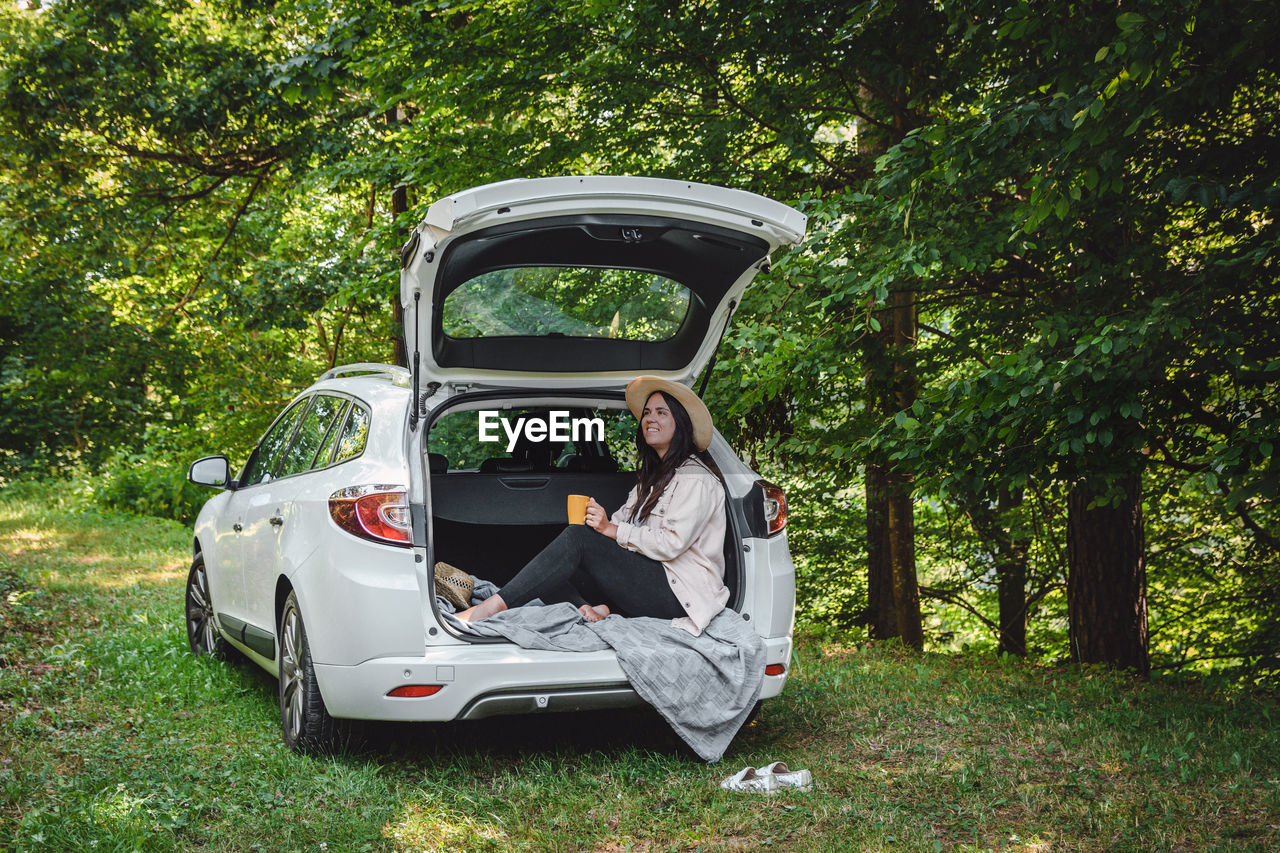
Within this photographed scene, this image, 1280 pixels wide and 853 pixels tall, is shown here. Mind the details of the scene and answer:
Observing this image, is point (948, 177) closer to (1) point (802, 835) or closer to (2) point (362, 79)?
(1) point (802, 835)

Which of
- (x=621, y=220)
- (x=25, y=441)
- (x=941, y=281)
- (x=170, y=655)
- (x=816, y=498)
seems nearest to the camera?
(x=621, y=220)

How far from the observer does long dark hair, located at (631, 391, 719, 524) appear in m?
4.82

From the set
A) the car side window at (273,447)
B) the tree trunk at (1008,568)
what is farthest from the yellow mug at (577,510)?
the tree trunk at (1008,568)

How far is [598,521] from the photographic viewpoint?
473 centimetres

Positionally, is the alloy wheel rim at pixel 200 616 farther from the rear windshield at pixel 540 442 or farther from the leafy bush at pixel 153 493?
the leafy bush at pixel 153 493

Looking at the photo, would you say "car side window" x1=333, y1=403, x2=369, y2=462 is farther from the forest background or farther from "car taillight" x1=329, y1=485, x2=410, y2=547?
the forest background

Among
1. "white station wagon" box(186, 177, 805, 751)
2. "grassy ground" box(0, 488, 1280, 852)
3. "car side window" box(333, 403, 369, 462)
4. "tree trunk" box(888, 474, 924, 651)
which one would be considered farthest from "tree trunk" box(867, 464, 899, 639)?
"car side window" box(333, 403, 369, 462)

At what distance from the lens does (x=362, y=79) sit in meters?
11.1

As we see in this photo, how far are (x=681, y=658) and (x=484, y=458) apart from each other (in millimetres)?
1851

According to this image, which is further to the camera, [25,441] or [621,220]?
[25,441]

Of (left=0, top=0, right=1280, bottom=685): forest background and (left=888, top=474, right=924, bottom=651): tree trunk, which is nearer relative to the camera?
(left=0, top=0, right=1280, bottom=685): forest background

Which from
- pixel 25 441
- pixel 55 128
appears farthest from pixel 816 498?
pixel 25 441

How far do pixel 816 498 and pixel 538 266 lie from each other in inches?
262

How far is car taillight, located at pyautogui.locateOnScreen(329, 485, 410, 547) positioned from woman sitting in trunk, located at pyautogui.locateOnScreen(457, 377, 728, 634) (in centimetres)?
68
